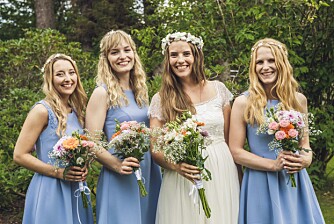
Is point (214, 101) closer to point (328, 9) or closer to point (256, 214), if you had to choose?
point (256, 214)

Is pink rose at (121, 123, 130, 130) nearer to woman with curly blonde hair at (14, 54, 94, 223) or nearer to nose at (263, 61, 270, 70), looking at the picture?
woman with curly blonde hair at (14, 54, 94, 223)

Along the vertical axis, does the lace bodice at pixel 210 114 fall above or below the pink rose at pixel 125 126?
above

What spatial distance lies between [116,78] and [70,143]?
0.94 metres

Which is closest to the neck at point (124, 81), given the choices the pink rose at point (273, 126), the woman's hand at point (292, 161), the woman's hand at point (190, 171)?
the woman's hand at point (190, 171)

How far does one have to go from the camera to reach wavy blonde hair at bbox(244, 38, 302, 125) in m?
4.18

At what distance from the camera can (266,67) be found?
4.21 metres

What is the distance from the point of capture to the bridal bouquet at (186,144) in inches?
150

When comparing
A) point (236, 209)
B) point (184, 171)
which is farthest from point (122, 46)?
point (236, 209)

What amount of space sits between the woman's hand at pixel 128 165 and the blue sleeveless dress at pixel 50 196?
1.53 feet

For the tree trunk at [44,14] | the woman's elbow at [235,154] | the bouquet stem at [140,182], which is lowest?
the bouquet stem at [140,182]

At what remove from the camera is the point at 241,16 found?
7227mm

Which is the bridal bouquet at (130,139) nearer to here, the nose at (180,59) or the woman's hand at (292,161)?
the nose at (180,59)

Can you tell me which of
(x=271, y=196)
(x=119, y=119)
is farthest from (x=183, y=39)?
(x=271, y=196)

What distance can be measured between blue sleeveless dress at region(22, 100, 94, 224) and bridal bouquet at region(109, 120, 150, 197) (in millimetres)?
488
